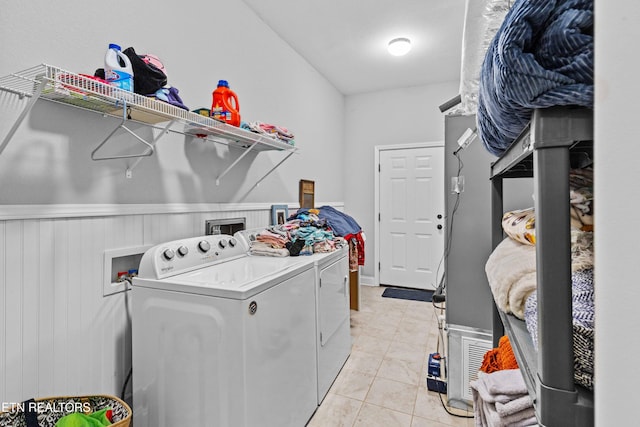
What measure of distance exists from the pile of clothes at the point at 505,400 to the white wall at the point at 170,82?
5.36ft

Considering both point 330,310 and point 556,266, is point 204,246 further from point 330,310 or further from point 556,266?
point 556,266

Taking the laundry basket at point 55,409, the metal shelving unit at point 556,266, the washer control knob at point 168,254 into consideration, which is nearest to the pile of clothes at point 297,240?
the washer control knob at point 168,254

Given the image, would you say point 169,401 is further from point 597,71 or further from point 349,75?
point 349,75

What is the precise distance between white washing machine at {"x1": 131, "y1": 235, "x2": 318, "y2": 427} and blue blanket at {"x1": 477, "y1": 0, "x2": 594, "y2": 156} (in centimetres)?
109

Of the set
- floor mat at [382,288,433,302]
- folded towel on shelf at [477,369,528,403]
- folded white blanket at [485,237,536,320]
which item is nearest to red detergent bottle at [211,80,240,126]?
folded white blanket at [485,237,536,320]

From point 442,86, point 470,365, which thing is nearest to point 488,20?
point 470,365

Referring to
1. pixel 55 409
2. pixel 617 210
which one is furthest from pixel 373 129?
pixel 617 210

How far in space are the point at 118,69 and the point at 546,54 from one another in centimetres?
140

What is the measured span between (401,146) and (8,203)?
3.96 metres

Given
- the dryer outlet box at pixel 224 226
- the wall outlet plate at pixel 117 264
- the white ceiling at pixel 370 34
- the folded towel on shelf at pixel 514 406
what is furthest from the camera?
the white ceiling at pixel 370 34

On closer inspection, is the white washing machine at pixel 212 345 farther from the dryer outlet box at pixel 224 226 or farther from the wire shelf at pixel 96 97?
the wire shelf at pixel 96 97

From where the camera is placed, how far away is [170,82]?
5.90 feet

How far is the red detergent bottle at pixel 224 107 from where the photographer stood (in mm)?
1778

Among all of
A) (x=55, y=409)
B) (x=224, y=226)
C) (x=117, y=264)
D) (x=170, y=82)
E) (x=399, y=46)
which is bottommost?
(x=55, y=409)
